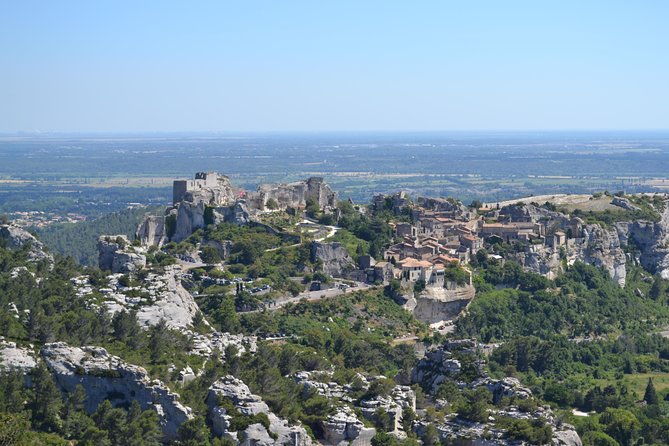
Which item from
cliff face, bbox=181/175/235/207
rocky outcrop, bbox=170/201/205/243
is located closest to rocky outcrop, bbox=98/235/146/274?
rocky outcrop, bbox=170/201/205/243

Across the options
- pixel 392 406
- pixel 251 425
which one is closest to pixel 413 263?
pixel 392 406

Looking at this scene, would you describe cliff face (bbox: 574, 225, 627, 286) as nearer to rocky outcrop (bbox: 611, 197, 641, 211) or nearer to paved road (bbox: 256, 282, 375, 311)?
rocky outcrop (bbox: 611, 197, 641, 211)

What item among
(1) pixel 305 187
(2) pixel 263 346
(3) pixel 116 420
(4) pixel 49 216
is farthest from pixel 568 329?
(4) pixel 49 216

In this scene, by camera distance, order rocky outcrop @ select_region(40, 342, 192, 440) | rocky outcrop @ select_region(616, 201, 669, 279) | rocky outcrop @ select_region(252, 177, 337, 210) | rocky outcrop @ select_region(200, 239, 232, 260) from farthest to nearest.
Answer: rocky outcrop @ select_region(616, 201, 669, 279), rocky outcrop @ select_region(252, 177, 337, 210), rocky outcrop @ select_region(200, 239, 232, 260), rocky outcrop @ select_region(40, 342, 192, 440)

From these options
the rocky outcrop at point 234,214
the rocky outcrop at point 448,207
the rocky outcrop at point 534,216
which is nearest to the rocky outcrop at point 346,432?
the rocky outcrop at point 234,214

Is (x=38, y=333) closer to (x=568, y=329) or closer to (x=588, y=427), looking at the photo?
(x=588, y=427)

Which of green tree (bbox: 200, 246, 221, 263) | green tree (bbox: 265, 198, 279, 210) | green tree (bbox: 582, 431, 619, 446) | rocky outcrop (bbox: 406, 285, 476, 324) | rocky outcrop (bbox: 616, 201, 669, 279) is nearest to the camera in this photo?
green tree (bbox: 582, 431, 619, 446)
